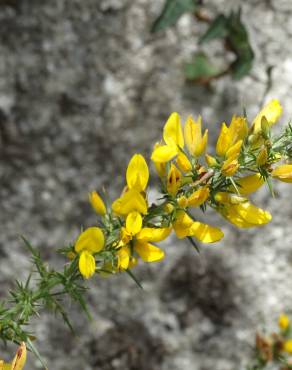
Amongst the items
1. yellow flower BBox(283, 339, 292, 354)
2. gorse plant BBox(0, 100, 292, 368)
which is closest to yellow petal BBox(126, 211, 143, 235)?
gorse plant BBox(0, 100, 292, 368)

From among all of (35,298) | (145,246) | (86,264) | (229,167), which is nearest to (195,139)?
(229,167)

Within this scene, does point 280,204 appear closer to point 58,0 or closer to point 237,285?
point 237,285

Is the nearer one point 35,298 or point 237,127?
point 237,127

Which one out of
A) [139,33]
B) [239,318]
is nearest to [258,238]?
[239,318]

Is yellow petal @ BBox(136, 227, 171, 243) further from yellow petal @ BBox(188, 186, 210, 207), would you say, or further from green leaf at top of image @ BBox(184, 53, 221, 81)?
green leaf at top of image @ BBox(184, 53, 221, 81)

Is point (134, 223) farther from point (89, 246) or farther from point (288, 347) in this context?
point (288, 347)
